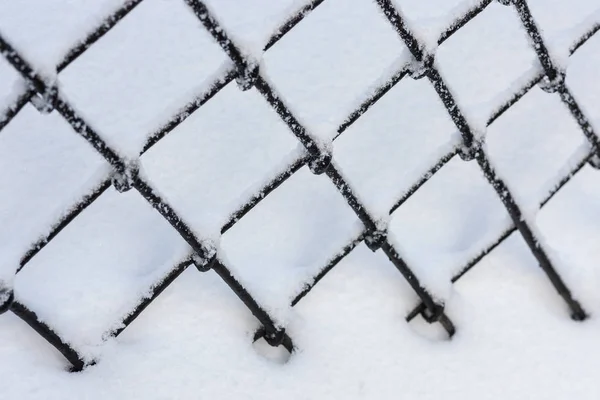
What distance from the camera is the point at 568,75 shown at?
1033 mm

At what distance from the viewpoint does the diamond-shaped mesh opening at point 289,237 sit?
843 mm

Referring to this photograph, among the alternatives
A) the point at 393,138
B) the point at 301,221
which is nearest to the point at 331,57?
the point at 393,138

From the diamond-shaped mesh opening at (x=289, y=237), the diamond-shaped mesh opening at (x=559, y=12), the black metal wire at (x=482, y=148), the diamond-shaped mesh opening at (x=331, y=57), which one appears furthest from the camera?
the diamond-shaped mesh opening at (x=559, y=12)

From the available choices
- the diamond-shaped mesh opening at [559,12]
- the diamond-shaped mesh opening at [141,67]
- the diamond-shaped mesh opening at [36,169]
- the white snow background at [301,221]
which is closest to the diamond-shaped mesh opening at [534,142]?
the white snow background at [301,221]

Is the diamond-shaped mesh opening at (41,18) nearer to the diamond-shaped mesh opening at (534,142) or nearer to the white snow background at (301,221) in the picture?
the white snow background at (301,221)

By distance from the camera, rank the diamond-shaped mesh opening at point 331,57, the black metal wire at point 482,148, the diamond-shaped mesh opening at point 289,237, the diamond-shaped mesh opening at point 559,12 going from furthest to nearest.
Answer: the diamond-shaped mesh opening at point 559,12, the diamond-shaped mesh opening at point 331,57, the diamond-shaped mesh opening at point 289,237, the black metal wire at point 482,148

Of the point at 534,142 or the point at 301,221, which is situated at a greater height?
the point at 301,221

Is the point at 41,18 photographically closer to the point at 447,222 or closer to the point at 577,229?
the point at 447,222

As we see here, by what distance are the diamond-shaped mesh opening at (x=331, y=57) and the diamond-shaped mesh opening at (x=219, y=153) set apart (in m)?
0.05

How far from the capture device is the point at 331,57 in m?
0.98

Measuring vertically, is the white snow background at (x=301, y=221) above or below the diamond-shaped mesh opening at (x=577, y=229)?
above

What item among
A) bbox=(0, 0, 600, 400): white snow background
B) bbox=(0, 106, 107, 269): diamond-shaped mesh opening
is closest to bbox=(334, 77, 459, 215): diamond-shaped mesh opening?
bbox=(0, 0, 600, 400): white snow background

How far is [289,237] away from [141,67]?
308 millimetres

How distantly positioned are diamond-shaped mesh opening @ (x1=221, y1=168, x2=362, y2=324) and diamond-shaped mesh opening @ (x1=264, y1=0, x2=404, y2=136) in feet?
0.35
